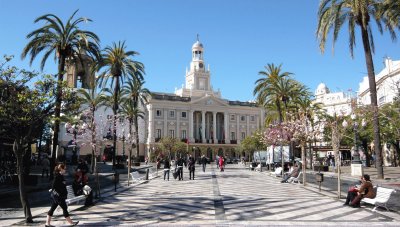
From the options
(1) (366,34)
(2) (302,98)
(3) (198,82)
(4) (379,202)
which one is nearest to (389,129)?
(2) (302,98)

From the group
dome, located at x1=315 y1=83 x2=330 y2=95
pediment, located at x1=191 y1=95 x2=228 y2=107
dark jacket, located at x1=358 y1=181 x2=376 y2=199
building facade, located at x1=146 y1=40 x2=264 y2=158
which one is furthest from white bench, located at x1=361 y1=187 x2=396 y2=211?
dome, located at x1=315 y1=83 x2=330 y2=95

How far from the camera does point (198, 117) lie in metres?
89.1

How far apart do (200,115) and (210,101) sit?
4064 millimetres

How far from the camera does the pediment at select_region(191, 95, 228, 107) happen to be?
87625 mm

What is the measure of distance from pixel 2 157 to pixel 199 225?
993 inches

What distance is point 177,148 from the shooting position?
65.3 meters

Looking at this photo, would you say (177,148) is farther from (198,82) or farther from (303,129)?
(303,129)

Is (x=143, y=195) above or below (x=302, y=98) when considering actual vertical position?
below

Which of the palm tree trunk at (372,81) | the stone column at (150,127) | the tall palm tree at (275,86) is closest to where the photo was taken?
the palm tree trunk at (372,81)

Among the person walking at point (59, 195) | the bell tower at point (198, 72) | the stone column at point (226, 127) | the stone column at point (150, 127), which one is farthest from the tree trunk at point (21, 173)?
the bell tower at point (198, 72)

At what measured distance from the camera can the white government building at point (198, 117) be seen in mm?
82312

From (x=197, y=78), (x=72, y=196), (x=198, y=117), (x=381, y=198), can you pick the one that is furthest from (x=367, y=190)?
(x=197, y=78)

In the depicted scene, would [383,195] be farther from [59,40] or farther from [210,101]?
[210,101]

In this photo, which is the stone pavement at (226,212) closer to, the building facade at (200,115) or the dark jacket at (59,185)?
the dark jacket at (59,185)
